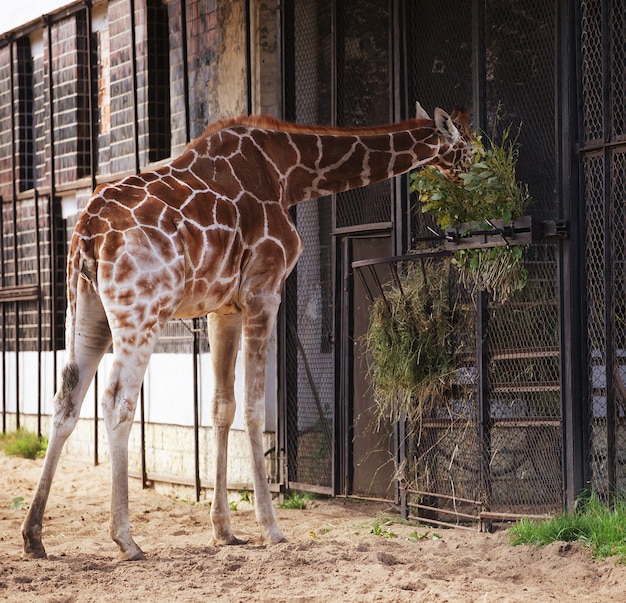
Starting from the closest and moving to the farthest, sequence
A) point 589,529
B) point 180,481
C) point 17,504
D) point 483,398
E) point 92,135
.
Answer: point 589,529 → point 483,398 → point 17,504 → point 180,481 → point 92,135

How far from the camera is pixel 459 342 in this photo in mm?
8133

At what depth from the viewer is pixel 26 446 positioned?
1298 centimetres

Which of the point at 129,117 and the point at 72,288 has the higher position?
the point at 129,117

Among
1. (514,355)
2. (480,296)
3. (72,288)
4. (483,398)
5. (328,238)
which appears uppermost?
(328,238)

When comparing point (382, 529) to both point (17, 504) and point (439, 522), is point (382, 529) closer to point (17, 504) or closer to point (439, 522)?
point (439, 522)

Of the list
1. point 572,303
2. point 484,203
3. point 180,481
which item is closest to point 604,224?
point 572,303

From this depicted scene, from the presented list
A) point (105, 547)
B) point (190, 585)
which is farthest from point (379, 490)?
point (190, 585)

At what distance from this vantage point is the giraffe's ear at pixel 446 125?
25.6 feet

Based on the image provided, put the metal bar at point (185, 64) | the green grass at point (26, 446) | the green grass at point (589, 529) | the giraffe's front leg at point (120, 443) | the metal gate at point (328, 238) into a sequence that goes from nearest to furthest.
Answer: the green grass at point (589, 529), the giraffe's front leg at point (120, 443), the metal gate at point (328, 238), the metal bar at point (185, 64), the green grass at point (26, 446)

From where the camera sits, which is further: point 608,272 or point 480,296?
point 480,296

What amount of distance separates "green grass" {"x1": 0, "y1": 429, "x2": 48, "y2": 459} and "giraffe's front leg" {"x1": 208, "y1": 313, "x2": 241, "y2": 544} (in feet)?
19.0

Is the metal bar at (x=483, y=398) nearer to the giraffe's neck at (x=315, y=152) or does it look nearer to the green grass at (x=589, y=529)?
the green grass at (x=589, y=529)

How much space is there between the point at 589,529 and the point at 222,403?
256 centimetres

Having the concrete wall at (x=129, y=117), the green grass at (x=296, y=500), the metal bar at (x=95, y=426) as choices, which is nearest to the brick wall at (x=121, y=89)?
the concrete wall at (x=129, y=117)
